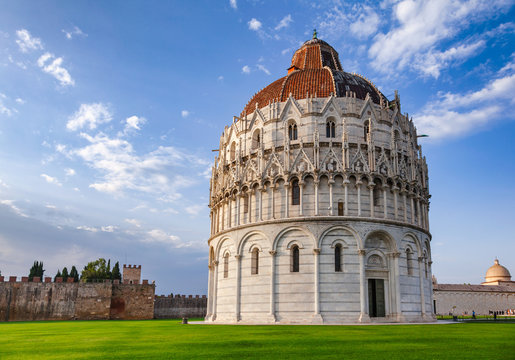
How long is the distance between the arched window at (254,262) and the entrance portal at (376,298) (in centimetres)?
926

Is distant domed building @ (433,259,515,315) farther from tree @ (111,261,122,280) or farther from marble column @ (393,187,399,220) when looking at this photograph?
tree @ (111,261,122,280)

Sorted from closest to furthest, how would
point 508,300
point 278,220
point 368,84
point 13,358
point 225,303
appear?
1. point 13,358
2. point 278,220
3. point 225,303
4. point 368,84
5. point 508,300

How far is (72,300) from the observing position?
5922 cm

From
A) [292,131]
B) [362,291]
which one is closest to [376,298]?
[362,291]

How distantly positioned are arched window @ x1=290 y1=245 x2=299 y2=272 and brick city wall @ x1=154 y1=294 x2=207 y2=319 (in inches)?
1422

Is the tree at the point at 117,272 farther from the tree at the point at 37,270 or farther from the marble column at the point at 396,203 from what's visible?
the marble column at the point at 396,203

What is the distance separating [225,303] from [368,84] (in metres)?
26.0

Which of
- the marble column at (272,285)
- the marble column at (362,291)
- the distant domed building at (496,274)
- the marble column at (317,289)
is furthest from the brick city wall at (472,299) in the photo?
the marble column at (272,285)

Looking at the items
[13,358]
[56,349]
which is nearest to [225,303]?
[56,349]

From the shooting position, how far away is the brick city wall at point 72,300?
57.5 m

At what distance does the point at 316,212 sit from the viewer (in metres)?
34.9

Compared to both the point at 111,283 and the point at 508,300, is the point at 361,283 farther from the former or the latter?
the point at 508,300

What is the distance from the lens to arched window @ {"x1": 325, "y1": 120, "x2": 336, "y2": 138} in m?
38.1

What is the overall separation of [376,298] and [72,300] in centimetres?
4303
